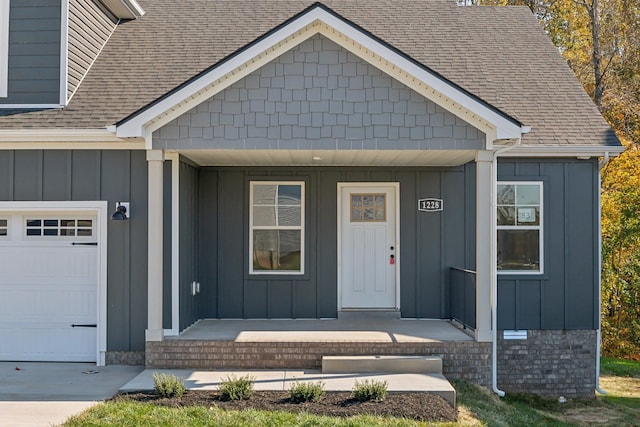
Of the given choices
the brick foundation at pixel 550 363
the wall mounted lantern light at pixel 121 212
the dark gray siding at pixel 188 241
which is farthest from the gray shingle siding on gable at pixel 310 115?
the brick foundation at pixel 550 363

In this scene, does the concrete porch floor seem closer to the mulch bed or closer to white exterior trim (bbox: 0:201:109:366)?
white exterior trim (bbox: 0:201:109:366)

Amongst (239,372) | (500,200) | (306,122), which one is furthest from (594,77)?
(239,372)

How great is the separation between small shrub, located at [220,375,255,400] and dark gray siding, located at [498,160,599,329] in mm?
4791

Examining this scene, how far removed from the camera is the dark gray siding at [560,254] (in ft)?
35.9

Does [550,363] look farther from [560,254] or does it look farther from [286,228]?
[286,228]

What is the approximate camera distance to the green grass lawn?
6953 millimetres

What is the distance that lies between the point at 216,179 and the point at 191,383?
4.07 metres

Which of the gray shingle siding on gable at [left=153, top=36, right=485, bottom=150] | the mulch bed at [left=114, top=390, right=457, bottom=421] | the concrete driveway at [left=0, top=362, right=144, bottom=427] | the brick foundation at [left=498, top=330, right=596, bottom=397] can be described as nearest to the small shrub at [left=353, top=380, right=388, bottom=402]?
the mulch bed at [left=114, top=390, right=457, bottom=421]

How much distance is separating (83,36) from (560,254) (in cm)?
844

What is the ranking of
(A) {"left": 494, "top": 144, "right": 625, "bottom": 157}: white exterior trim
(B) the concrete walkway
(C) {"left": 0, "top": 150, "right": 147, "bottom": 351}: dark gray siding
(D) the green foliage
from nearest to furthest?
(B) the concrete walkway → (C) {"left": 0, "top": 150, "right": 147, "bottom": 351}: dark gray siding → (A) {"left": 494, "top": 144, "right": 625, "bottom": 157}: white exterior trim → (D) the green foliage

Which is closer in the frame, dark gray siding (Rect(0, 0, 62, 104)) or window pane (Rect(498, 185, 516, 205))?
dark gray siding (Rect(0, 0, 62, 104))

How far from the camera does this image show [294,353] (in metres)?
9.31

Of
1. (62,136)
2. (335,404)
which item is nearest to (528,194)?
(335,404)

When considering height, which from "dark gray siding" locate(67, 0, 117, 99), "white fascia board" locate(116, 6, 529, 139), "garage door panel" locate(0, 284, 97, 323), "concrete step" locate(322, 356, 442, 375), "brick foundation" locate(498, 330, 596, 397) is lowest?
"brick foundation" locate(498, 330, 596, 397)
